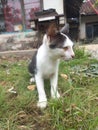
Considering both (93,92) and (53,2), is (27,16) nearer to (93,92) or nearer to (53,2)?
(53,2)

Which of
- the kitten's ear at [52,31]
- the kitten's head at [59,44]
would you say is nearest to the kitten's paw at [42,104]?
the kitten's head at [59,44]

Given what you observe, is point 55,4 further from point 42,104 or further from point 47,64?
point 42,104

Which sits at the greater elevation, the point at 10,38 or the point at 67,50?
the point at 67,50

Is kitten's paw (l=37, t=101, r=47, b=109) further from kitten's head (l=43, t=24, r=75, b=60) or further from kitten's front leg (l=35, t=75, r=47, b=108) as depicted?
kitten's head (l=43, t=24, r=75, b=60)

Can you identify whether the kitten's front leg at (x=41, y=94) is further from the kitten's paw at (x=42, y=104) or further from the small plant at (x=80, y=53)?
the small plant at (x=80, y=53)

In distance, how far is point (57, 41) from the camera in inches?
113

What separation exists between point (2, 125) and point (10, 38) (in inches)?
231

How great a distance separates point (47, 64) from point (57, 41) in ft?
1.29

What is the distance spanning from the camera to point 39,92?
3.09 meters

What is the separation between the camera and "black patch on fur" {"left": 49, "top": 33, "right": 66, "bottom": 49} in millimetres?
2871

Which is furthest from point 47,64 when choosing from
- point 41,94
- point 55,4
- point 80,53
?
point 55,4

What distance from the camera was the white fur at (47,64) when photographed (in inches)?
115

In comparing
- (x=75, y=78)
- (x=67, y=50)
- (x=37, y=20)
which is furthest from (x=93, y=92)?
(x=37, y=20)

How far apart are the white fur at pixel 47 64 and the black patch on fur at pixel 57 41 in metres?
0.04
